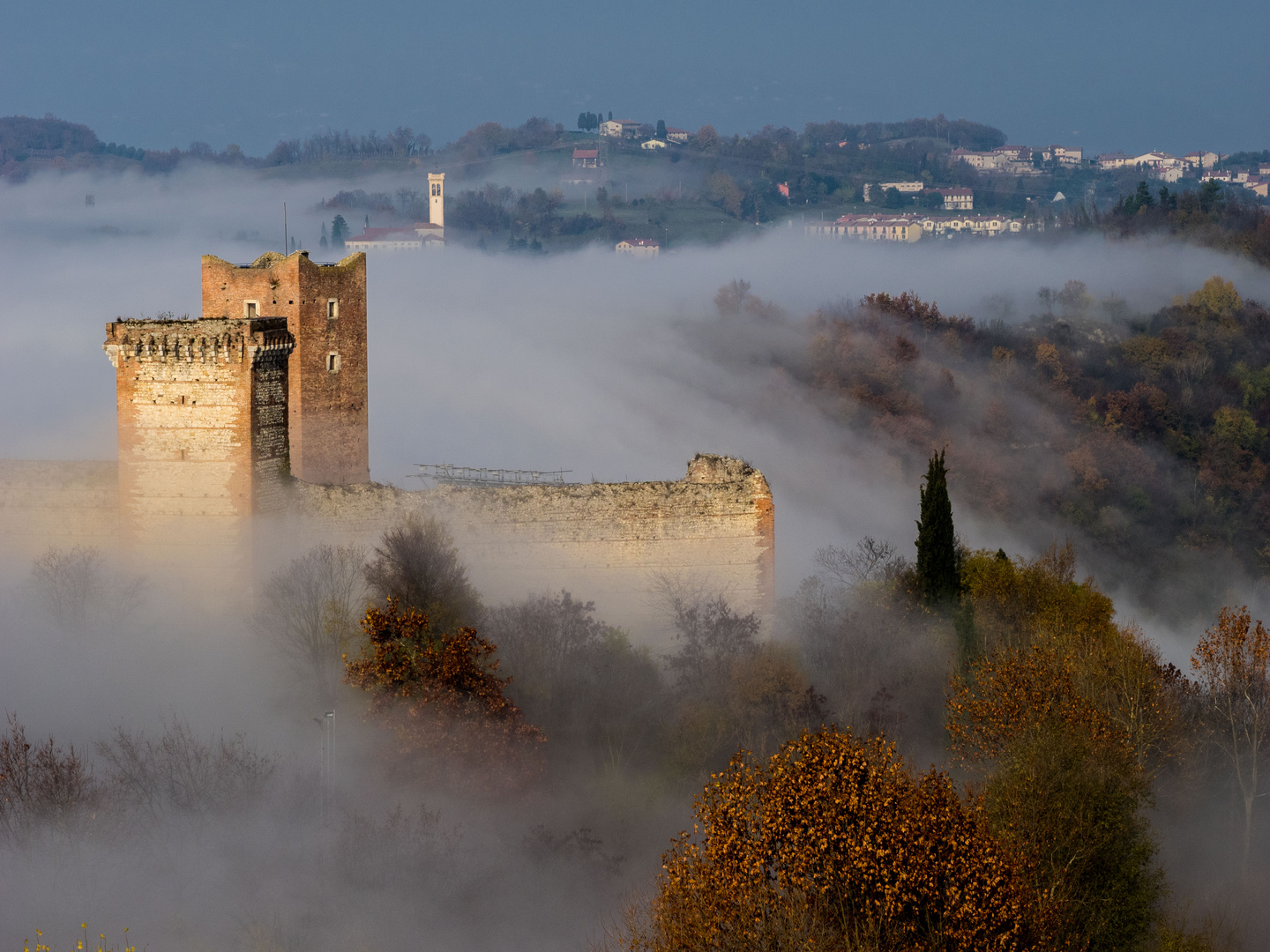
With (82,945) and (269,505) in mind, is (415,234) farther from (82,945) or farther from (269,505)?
(82,945)

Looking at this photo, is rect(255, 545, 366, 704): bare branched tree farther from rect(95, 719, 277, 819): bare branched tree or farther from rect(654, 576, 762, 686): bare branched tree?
rect(654, 576, 762, 686): bare branched tree

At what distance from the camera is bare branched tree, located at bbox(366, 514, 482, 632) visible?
28953mm

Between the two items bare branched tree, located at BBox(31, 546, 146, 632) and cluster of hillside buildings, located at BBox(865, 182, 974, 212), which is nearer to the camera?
bare branched tree, located at BBox(31, 546, 146, 632)

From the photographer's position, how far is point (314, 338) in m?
36.3

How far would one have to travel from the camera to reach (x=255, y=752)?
25891mm

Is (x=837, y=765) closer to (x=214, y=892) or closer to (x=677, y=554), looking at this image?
(x=214, y=892)

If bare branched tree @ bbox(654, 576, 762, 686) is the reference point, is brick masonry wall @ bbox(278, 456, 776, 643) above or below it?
above

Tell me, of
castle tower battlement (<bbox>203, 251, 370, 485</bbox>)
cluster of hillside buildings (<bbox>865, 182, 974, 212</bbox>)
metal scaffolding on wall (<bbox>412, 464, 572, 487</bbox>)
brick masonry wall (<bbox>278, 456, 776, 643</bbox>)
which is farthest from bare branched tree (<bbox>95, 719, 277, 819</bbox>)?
cluster of hillside buildings (<bbox>865, 182, 974, 212</bbox>)

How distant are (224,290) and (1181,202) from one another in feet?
383

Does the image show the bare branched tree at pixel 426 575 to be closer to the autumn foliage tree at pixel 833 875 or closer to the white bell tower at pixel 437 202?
the autumn foliage tree at pixel 833 875

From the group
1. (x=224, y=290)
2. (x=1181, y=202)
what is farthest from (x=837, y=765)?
(x=1181, y=202)

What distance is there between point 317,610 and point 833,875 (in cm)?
1297

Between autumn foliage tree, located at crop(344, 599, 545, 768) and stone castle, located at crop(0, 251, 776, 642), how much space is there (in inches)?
127

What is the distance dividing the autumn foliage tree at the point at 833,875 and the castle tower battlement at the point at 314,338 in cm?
1867
